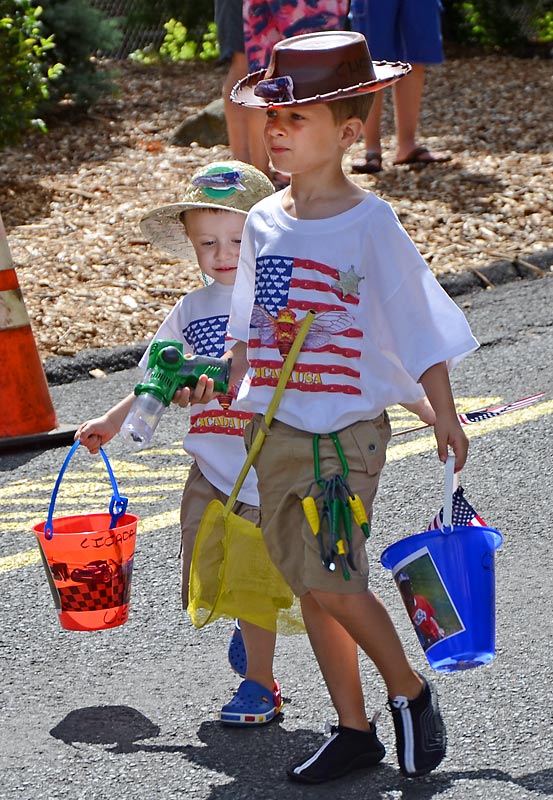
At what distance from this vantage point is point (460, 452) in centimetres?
307

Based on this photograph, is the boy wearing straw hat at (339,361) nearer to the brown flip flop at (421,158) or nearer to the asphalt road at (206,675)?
the asphalt road at (206,675)

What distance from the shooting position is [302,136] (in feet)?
10.2

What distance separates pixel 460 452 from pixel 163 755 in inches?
40.0

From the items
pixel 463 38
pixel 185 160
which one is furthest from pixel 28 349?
pixel 463 38

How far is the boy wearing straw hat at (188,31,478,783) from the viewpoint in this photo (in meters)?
3.05

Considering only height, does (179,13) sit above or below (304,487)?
below

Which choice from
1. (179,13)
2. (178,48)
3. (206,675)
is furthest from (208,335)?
(179,13)

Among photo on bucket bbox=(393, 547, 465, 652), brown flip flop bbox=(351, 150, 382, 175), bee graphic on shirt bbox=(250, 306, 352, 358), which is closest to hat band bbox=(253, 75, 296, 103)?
bee graphic on shirt bbox=(250, 306, 352, 358)

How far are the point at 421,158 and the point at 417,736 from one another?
7.32 meters

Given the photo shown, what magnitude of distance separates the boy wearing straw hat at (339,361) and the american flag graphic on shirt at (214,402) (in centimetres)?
44

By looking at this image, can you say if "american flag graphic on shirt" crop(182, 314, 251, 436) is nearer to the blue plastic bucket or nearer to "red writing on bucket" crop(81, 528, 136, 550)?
"red writing on bucket" crop(81, 528, 136, 550)

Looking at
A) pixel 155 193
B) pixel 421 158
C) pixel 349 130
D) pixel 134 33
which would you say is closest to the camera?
pixel 349 130

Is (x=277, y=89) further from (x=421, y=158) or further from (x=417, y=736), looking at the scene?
(x=421, y=158)

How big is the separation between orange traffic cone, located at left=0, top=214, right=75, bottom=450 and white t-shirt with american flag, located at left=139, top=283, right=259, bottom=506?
2303mm
